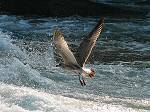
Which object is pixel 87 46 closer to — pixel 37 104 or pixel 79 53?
pixel 79 53

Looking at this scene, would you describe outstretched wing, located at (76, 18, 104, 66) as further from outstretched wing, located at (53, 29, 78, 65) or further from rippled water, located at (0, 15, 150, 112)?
rippled water, located at (0, 15, 150, 112)

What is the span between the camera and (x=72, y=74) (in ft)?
43.8

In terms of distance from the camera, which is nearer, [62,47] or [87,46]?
[62,47]

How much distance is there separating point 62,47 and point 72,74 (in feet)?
20.5

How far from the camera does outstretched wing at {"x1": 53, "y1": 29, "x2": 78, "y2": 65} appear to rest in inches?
277

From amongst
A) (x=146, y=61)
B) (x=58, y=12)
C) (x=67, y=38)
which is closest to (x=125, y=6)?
(x=58, y=12)

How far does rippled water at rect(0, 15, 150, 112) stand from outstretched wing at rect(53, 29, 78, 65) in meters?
1.27

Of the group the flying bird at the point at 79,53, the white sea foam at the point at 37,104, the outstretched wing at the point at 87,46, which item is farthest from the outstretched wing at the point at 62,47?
the white sea foam at the point at 37,104

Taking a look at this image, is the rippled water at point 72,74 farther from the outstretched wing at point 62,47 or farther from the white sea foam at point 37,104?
the outstretched wing at point 62,47

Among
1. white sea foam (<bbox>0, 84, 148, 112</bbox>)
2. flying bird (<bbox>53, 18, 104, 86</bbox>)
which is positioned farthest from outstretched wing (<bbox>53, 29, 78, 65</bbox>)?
white sea foam (<bbox>0, 84, 148, 112</bbox>)

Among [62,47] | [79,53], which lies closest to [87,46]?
[79,53]

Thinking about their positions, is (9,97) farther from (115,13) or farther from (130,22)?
(115,13)

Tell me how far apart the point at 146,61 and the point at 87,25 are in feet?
20.5

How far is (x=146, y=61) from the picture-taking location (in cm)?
1546
